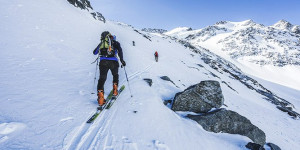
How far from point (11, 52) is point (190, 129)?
969 centimetres

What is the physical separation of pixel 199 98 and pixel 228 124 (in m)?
1.57

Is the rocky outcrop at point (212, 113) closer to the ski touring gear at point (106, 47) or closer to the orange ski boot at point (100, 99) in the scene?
the orange ski boot at point (100, 99)

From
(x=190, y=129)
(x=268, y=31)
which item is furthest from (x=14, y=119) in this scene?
(x=268, y=31)

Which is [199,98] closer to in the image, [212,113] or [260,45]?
[212,113]

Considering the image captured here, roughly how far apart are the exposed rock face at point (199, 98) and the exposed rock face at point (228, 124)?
70 centimetres

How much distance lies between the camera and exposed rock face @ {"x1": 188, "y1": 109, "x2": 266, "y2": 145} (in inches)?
227

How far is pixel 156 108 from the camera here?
230 inches

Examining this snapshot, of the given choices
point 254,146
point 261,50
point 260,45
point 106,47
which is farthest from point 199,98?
point 260,45

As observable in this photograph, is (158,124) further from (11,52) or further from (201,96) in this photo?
(11,52)

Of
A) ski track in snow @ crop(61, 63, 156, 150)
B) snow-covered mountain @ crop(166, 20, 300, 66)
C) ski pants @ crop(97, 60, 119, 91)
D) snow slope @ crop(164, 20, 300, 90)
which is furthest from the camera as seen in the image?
snow-covered mountain @ crop(166, 20, 300, 66)

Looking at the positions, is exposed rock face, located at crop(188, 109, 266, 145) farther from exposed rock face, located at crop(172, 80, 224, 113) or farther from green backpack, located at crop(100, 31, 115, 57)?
green backpack, located at crop(100, 31, 115, 57)

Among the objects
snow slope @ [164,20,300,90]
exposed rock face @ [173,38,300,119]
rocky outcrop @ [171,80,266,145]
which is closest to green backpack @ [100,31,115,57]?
rocky outcrop @ [171,80,266,145]

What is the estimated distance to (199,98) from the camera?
715 cm

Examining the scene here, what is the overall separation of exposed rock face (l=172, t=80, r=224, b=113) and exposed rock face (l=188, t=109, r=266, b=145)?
70 cm
